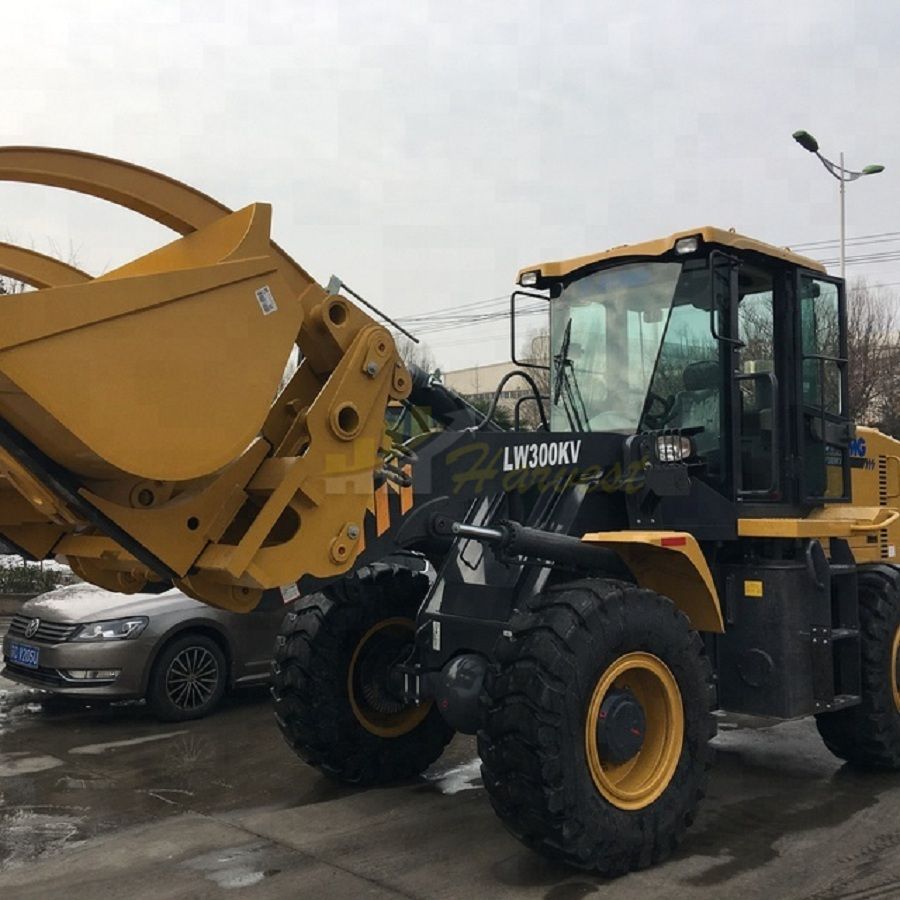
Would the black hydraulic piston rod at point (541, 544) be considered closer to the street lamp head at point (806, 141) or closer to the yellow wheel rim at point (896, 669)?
the yellow wheel rim at point (896, 669)

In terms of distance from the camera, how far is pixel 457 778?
6387mm

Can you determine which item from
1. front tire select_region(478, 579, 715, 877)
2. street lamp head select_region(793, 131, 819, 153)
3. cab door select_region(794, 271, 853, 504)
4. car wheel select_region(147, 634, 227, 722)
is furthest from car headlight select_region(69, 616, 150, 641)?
street lamp head select_region(793, 131, 819, 153)

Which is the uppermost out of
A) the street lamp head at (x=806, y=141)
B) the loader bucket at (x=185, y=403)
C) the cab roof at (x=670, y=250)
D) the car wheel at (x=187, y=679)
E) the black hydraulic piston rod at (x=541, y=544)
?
the street lamp head at (x=806, y=141)

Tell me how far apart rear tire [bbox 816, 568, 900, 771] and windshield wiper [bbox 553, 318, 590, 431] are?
83.8 inches

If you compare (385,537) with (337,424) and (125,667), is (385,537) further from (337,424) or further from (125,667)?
(125,667)

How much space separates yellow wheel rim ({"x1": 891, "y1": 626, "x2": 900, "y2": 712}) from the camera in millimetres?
6344

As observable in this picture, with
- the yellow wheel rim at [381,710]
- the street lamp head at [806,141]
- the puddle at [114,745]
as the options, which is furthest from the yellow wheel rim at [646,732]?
the street lamp head at [806,141]

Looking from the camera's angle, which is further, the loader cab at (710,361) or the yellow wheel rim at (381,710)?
the yellow wheel rim at (381,710)

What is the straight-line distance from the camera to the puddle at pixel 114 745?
7188mm

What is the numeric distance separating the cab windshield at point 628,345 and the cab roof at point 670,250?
91 millimetres

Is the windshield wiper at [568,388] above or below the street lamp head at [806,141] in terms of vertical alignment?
below

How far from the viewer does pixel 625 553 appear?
17.8ft

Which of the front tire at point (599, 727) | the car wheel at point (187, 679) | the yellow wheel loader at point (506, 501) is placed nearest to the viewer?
the yellow wheel loader at point (506, 501)

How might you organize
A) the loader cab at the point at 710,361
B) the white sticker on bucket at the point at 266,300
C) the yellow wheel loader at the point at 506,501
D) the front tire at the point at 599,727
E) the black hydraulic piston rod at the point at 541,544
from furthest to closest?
the loader cab at the point at 710,361, the black hydraulic piston rod at the point at 541,544, the front tire at the point at 599,727, the white sticker on bucket at the point at 266,300, the yellow wheel loader at the point at 506,501
